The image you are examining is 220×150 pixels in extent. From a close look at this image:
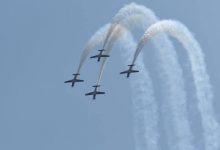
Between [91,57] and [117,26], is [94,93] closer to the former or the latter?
[91,57]

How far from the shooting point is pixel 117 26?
15800 cm

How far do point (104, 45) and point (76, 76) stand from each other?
15.7 m

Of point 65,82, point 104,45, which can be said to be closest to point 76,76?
point 65,82

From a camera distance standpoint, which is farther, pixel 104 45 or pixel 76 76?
pixel 76 76

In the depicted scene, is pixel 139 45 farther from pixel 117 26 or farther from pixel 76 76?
pixel 76 76

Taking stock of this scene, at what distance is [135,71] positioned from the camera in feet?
546

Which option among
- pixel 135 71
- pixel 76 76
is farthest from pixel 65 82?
pixel 135 71

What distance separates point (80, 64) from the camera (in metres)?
167

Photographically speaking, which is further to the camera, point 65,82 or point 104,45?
point 65,82

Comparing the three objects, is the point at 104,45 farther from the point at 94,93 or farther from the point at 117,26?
the point at 94,93

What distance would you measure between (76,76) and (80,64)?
939 centimetres

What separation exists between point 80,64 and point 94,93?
9.34 meters

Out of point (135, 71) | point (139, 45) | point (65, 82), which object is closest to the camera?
point (139, 45)

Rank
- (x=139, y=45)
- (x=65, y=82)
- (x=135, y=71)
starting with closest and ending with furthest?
1. (x=139, y=45)
2. (x=135, y=71)
3. (x=65, y=82)
